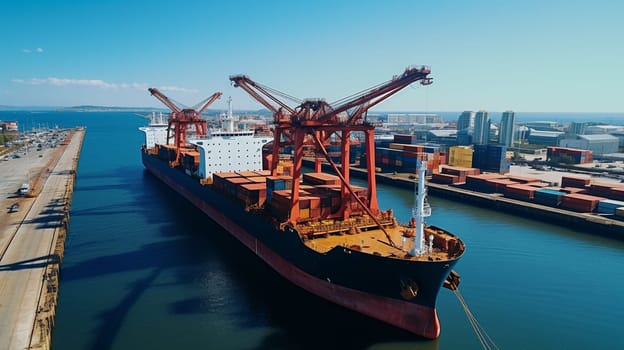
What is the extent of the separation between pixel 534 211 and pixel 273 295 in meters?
22.8

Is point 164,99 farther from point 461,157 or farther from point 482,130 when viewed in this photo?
point 482,130

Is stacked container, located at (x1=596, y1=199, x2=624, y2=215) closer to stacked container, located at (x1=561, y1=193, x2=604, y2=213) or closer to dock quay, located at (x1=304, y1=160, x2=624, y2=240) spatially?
stacked container, located at (x1=561, y1=193, x2=604, y2=213)

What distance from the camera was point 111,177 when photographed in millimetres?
46344

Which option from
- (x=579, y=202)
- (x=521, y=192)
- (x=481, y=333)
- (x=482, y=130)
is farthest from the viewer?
(x=482, y=130)

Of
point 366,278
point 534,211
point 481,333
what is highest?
point 366,278

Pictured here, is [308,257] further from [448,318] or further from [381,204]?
[381,204]

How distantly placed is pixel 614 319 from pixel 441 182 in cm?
2573

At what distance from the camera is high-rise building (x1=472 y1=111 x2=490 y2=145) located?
260 ft

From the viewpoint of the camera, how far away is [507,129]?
255 ft

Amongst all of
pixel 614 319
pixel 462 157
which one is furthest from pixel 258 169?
pixel 462 157

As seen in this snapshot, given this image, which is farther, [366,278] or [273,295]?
[273,295]

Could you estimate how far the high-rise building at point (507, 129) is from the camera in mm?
76125

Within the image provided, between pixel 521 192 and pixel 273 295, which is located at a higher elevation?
pixel 521 192

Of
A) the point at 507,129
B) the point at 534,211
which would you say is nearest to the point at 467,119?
the point at 507,129
